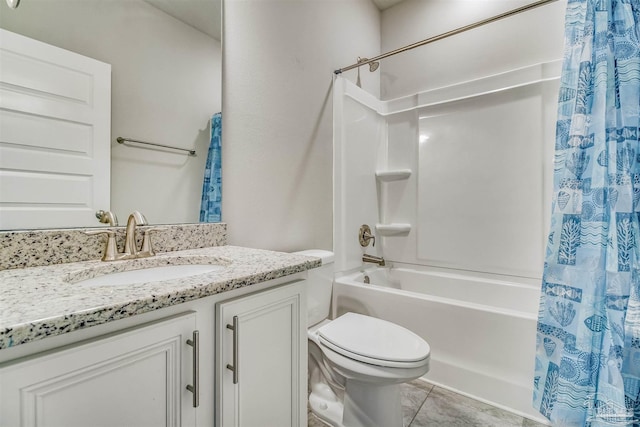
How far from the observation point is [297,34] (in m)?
1.75

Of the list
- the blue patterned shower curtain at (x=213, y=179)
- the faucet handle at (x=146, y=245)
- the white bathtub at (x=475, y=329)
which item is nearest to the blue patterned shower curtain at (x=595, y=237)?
the white bathtub at (x=475, y=329)

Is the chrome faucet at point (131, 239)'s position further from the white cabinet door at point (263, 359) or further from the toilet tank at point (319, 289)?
the toilet tank at point (319, 289)

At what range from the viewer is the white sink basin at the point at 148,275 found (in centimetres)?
Result: 88

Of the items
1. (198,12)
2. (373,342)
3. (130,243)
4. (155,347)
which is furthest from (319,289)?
(198,12)

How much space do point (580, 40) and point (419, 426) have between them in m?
1.83

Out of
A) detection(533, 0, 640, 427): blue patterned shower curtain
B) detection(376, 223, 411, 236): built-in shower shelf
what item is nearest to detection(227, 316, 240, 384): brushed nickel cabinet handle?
detection(533, 0, 640, 427): blue patterned shower curtain

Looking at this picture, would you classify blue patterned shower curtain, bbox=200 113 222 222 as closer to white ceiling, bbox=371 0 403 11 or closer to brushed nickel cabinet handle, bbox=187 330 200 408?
brushed nickel cabinet handle, bbox=187 330 200 408

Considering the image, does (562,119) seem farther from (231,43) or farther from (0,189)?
(0,189)

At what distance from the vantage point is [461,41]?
2.28m

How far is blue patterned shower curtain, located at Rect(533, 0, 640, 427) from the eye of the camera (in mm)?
1035

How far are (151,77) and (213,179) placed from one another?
0.46 m

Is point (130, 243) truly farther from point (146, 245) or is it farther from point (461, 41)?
point (461, 41)

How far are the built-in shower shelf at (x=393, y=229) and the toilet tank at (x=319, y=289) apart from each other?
2.87ft

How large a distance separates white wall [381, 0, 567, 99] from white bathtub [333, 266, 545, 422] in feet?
5.12
